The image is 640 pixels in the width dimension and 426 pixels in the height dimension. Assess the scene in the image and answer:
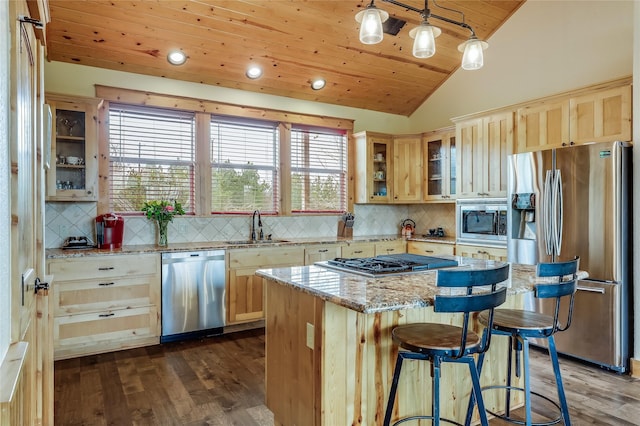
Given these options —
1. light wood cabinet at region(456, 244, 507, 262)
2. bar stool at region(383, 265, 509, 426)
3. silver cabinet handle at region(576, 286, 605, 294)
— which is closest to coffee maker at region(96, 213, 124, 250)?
bar stool at region(383, 265, 509, 426)

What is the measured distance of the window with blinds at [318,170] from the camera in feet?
17.0

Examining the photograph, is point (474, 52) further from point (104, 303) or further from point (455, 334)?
point (104, 303)

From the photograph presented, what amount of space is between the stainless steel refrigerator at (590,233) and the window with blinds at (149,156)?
11.3ft

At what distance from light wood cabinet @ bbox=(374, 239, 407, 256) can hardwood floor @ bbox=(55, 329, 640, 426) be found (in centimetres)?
192

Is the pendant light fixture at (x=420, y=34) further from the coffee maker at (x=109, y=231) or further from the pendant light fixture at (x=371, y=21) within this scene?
the coffee maker at (x=109, y=231)

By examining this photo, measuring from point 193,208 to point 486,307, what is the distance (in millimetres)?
3540

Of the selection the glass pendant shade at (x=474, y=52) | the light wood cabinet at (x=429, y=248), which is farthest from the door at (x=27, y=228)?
the light wood cabinet at (x=429, y=248)

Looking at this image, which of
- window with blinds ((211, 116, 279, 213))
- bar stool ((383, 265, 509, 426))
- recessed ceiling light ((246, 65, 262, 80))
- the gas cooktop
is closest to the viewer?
bar stool ((383, 265, 509, 426))

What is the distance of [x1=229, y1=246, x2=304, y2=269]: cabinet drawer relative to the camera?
13.5ft

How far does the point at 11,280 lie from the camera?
1200mm

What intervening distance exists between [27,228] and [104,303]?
2.15 m

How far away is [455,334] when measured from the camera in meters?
1.90

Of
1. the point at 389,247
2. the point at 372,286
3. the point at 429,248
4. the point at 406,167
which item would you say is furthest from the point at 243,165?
the point at 372,286

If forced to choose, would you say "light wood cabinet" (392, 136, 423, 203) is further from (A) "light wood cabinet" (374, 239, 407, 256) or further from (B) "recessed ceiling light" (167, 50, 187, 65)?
(B) "recessed ceiling light" (167, 50, 187, 65)
